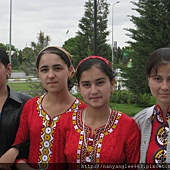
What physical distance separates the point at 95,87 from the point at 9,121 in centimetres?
87

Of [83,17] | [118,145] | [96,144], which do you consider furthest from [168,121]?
[83,17]

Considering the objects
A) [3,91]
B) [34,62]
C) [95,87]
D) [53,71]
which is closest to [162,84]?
[95,87]

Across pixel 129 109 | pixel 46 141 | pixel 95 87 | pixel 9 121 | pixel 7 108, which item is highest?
pixel 95 87

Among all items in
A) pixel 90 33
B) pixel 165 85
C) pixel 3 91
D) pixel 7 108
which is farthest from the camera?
pixel 90 33

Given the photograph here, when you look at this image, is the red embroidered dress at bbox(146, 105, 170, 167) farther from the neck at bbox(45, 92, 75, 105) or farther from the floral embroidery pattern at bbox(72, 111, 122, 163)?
the neck at bbox(45, 92, 75, 105)

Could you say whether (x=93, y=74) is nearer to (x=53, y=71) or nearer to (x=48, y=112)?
(x=53, y=71)

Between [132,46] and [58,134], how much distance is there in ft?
43.3

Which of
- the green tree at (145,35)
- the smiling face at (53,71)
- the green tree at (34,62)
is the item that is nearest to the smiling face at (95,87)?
the smiling face at (53,71)

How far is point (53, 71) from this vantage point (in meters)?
2.51

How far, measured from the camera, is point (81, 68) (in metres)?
2.37

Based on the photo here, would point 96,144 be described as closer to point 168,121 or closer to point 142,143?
point 142,143

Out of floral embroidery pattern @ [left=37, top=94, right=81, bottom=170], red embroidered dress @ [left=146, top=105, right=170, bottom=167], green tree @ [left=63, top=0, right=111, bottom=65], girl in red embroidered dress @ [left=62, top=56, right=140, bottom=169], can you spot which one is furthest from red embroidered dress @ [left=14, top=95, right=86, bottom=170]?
green tree @ [left=63, top=0, right=111, bottom=65]

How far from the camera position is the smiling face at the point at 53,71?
2506mm

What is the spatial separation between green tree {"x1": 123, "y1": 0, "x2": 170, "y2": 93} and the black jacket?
12.0 m
